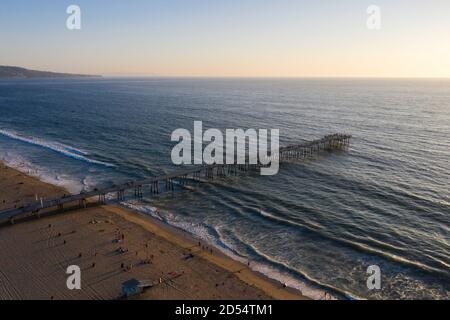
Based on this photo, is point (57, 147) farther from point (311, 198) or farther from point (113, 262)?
point (311, 198)

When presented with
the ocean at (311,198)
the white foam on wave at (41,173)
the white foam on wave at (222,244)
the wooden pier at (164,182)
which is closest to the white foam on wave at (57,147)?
the ocean at (311,198)

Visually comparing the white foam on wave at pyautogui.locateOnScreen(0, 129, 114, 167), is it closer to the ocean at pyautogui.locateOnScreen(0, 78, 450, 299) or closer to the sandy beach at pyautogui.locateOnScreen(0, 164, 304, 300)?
the ocean at pyautogui.locateOnScreen(0, 78, 450, 299)

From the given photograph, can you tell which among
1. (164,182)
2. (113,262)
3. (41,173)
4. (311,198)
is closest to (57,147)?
(41,173)

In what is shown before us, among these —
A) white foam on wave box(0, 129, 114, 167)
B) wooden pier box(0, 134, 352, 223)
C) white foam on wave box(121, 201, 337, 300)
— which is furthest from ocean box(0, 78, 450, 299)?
wooden pier box(0, 134, 352, 223)

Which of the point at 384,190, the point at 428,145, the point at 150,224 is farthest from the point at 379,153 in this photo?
the point at 150,224

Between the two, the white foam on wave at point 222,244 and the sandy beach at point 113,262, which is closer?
the sandy beach at point 113,262

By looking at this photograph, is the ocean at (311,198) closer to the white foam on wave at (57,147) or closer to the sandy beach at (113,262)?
the white foam on wave at (57,147)
